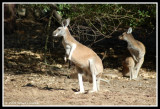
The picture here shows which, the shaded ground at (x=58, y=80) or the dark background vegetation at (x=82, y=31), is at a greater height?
the dark background vegetation at (x=82, y=31)

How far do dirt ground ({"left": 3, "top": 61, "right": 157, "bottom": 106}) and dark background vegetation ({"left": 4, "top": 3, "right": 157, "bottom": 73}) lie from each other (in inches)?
31.4

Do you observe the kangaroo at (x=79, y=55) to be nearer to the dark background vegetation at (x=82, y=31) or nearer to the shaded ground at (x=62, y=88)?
the shaded ground at (x=62, y=88)

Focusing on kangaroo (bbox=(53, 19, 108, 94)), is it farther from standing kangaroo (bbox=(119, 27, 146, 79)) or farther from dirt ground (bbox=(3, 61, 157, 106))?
standing kangaroo (bbox=(119, 27, 146, 79))

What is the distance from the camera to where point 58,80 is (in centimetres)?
837

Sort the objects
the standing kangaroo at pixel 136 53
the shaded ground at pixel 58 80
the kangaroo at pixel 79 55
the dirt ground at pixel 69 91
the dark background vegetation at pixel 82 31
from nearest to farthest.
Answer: the dirt ground at pixel 69 91 < the shaded ground at pixel 58 80 < the kangaroo at pixel 79 55 < the dark background vegetation at pixel 82 31 < the standing kangaroo at pixel 136 53

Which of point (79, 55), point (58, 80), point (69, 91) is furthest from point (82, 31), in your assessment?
point (79, 55)

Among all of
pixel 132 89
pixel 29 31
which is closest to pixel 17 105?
pixel 132 89

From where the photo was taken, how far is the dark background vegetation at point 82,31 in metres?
8.02

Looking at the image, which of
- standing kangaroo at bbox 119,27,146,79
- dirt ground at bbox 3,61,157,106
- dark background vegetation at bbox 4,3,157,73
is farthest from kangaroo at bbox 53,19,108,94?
standing kangaroo at bbox 119,27,146,79

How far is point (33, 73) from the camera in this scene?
30.3 feet

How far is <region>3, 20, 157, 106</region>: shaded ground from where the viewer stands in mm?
5773

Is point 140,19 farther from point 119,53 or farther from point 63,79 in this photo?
point 119,53

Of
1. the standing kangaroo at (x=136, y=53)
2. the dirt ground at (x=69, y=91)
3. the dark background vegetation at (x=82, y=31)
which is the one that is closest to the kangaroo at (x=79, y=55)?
the dirt ground at (x=69, y=91)

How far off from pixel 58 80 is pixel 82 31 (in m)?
1.63
